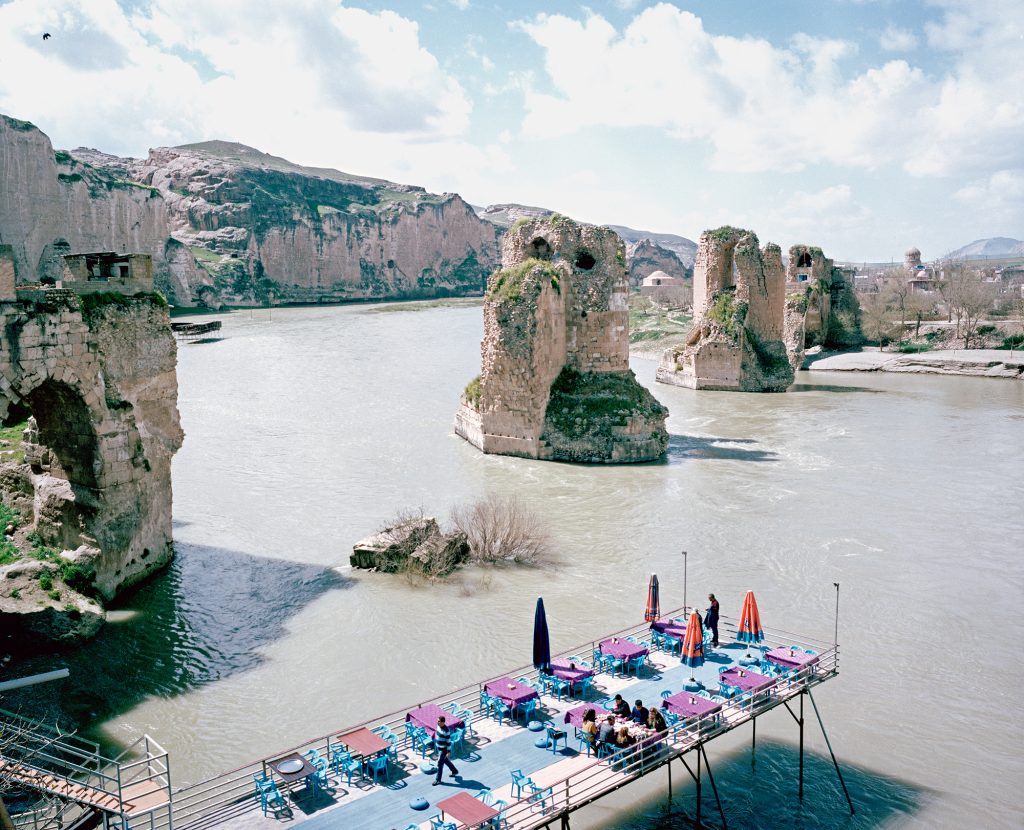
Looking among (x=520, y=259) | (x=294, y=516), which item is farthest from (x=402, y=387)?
Answer: (x=294, y=516)

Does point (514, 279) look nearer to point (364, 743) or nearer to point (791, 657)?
point (791, 657)

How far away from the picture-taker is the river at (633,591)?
12328 millimetres

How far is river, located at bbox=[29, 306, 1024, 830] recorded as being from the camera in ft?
40.4

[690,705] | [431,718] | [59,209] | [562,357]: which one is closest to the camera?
[431,718]

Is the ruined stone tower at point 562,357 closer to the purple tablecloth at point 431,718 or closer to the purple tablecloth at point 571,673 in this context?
the purple tablecloth at point 571,673

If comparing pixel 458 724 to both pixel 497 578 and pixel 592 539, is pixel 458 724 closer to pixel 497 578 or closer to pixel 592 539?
pixel 497 578

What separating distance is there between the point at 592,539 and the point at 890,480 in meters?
11.5

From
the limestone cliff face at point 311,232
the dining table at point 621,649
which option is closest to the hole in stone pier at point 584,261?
the dining table at point 621,649

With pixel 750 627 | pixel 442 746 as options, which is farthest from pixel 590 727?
pixel 750 627

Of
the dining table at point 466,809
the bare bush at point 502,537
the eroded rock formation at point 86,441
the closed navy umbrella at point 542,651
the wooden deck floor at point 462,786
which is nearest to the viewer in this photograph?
the dining table at point 466,809

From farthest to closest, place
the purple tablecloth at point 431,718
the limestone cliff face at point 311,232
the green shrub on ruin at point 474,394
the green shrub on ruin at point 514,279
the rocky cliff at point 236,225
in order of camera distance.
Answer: the limestone cliff face at point 311,232 < the rocky cliff at point 236,225 < the green shrub on ruin at point 474,394 < the green shrub on ruin at point 514,279 < the purple tablecloth at point 431,718

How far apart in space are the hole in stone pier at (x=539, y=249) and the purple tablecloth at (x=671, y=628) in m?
20.2

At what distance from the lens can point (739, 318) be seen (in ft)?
155

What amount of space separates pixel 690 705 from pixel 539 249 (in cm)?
2299
